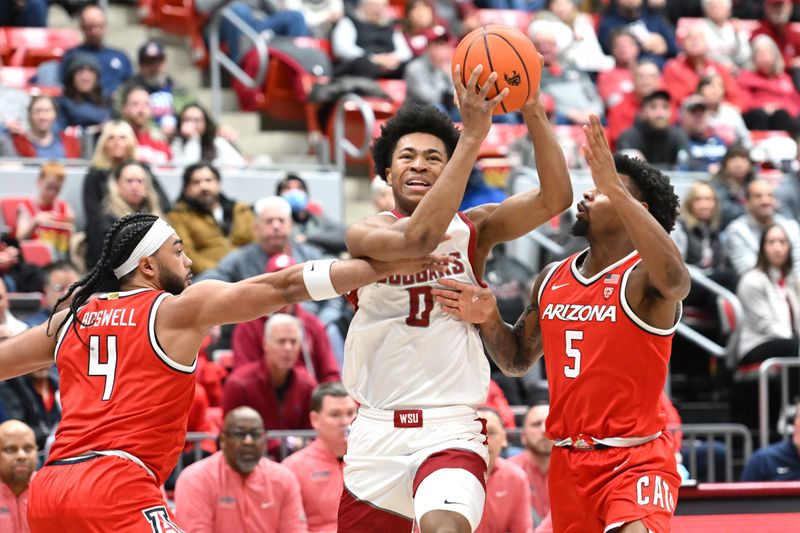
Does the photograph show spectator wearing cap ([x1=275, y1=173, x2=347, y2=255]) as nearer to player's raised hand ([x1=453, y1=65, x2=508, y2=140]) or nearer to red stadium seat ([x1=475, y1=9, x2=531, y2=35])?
red stadium seat ([x1=475, y1=9, x2=531, y2=35])

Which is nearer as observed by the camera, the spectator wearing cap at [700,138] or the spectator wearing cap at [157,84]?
the spectator wearing cap at [157,84]

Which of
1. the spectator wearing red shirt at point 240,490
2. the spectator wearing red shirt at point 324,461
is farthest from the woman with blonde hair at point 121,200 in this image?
the spectator wearing red shirt at point 240,490

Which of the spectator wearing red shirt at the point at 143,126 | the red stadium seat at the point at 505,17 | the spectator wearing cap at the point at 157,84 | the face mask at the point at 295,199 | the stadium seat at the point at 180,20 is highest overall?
the red stadium seat at the point at 505,17

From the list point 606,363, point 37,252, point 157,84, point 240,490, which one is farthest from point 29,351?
point 157,84

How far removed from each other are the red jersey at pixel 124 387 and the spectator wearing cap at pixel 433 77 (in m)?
8.09

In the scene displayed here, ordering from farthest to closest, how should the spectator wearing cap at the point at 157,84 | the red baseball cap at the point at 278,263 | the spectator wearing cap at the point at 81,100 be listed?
the spectator wearing cap at the point at 157,84, the spectator wearing cap at the point at 81,100, the red baseball cap at the point at 278,263

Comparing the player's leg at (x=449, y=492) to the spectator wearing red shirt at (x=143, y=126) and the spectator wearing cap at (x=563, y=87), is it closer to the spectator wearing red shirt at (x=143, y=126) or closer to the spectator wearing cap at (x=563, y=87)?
the spectator wearing red shirt at (x=143, y=126)

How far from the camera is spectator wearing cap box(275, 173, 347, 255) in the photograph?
1120 centimetres

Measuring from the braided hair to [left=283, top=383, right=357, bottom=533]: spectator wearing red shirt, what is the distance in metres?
3.09

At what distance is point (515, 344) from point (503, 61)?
1316 millimetres

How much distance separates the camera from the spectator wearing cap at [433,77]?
1334 centimetres

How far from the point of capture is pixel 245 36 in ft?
45.6

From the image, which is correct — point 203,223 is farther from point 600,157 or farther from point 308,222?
point 600,157

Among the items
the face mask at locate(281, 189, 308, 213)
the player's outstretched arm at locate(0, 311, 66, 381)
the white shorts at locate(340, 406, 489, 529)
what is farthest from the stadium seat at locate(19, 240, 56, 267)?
the white shorts at locate(340, 406, 489, 529)
